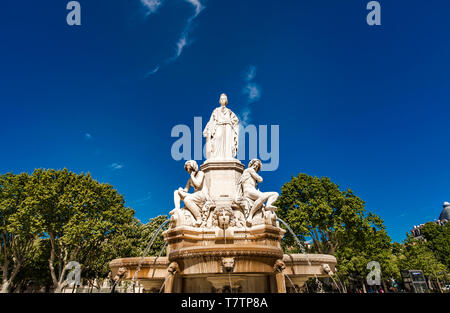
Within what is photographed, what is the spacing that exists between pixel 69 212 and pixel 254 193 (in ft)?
69.3

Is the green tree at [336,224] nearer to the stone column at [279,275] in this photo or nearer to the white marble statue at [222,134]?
the white marble statue at [222,134]

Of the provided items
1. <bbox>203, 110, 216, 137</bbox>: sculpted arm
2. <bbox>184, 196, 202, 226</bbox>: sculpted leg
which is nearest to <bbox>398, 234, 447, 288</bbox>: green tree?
<bbox>203, 110, 216, 137</bbox>: sculpted arm

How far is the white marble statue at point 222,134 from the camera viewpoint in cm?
1217

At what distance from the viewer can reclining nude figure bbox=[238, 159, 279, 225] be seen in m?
9.38

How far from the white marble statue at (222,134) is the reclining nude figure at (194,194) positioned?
4.99 ft

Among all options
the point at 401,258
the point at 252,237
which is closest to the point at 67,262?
the point at 252,237

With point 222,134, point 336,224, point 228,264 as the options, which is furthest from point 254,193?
point 336,224

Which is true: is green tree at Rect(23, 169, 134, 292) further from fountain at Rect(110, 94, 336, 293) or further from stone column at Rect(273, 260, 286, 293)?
stone column at Rect(273, 260, 286, 293)

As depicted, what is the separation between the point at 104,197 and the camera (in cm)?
2722

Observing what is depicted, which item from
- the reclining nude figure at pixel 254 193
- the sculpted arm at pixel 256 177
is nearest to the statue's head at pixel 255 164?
the reclining nude figure at pixel 254 193

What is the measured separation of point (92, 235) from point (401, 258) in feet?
133
